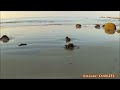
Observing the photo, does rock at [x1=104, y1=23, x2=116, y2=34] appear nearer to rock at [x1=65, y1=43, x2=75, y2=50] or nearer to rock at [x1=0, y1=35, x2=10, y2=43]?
rock at [x1=65, y1=43, x2=75, y2=50]

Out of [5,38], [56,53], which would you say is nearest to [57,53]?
[56,53]

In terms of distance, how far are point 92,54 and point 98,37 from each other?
32 centimetres

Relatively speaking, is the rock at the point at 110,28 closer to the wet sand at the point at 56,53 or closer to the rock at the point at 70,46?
the wet sand at the point at 56,53

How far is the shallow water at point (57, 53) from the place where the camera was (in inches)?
154

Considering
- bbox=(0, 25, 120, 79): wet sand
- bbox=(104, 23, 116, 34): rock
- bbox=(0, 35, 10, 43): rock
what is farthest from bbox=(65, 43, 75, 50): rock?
bbox=(0, 35, 10, 43): rock

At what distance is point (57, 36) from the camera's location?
13.3 feet

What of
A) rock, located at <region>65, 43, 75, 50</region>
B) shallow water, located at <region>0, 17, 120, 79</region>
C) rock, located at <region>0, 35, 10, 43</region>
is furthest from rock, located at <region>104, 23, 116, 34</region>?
rock, located at <region>0, 35, 10, 43</region>

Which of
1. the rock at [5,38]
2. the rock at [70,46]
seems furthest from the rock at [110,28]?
the rock at [5,38]

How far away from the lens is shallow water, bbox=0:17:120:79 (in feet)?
12.9

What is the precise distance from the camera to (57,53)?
3998mm

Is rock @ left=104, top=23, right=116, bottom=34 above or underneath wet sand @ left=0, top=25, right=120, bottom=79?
above

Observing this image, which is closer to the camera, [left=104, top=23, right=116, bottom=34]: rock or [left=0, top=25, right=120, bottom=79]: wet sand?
[left=0, top=25, right=120, bottom=79]: wet sand
